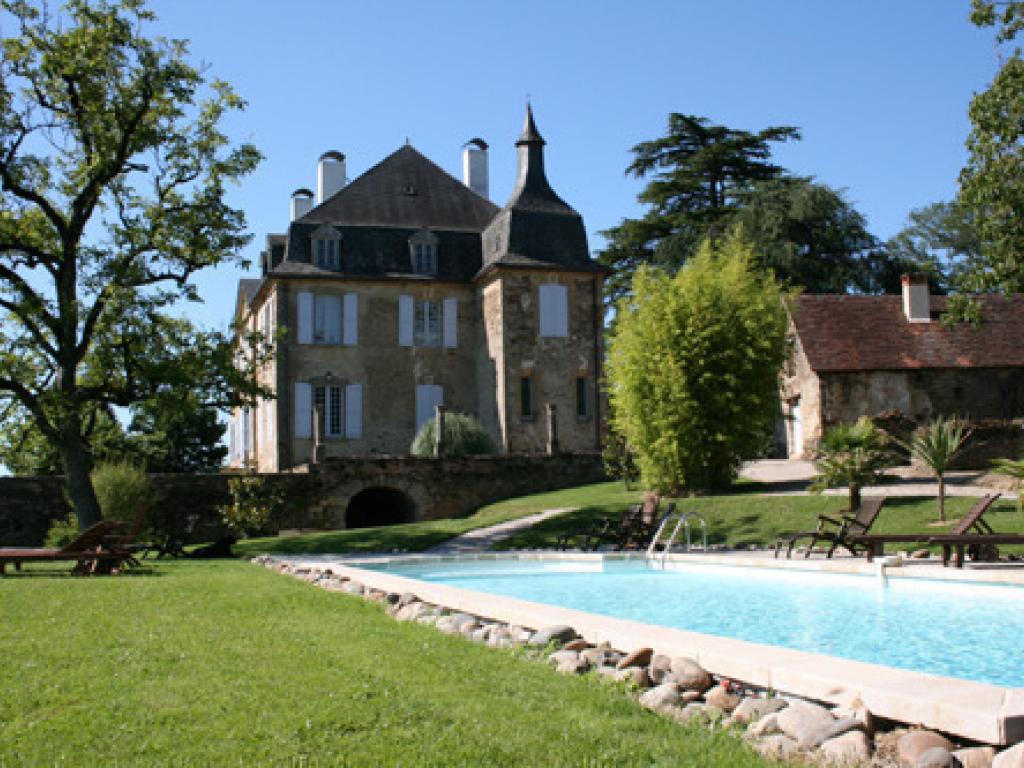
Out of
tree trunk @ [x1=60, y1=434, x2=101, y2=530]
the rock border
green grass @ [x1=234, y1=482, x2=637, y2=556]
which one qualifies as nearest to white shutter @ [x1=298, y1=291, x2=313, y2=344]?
green grass @ [x1=234, y1=482, x2=637, y2=556]

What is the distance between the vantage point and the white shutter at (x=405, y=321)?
109ft

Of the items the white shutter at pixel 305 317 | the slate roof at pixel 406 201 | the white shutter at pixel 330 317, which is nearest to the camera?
the white shutter at pixel 305 317

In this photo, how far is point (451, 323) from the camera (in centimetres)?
3375

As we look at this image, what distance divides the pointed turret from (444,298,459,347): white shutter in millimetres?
1710

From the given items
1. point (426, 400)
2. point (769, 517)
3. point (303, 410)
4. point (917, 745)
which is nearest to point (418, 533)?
point (769, 517)

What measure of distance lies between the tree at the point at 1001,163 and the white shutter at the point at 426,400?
17.0 meters

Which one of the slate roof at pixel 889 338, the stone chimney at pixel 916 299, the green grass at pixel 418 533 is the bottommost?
the green grass at pixel 418 533

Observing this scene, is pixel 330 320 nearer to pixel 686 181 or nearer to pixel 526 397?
pixel 526 397

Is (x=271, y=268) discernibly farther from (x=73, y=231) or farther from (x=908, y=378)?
(x=908, y=378)

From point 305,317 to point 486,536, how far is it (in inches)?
550

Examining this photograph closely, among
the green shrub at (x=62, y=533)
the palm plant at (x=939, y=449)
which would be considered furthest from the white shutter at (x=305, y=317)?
the palm plant at (x=939, y=449)

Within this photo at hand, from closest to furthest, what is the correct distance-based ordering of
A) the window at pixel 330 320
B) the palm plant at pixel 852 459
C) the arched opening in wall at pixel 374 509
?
the palm plant at pixel 852 459 → the arched opening in wall at pixel 374 509 → the window at pixel 330 320

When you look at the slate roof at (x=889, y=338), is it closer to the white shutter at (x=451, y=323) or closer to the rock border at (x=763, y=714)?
the white shutter at (x=451, y=323)

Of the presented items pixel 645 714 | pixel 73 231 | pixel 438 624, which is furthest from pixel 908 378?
pixel 645 714
